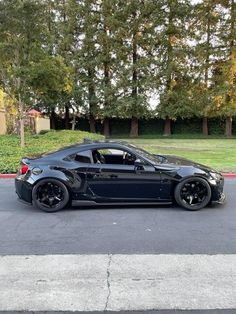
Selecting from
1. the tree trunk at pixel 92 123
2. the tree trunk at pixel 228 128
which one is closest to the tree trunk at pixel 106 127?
the tree trunk at pixel 92 123

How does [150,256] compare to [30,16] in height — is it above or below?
below

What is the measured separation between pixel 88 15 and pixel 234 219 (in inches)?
1384

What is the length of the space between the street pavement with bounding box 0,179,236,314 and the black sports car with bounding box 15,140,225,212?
0.27m

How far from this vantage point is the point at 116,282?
3.91 metres

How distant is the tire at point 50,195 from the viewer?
7.06 meters

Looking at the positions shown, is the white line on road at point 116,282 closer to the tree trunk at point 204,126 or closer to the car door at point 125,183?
the car door at point 125,183

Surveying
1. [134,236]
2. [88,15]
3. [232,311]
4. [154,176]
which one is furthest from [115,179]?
[88,15]

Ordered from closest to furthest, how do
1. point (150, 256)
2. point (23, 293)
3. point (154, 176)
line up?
point (23, 293) < point (150, 256) < point (154, 176)

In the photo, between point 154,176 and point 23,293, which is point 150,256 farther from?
point 154,176

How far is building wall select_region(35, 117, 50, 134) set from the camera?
37819mm

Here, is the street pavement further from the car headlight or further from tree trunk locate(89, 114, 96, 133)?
tree trunk locate(89, 114, 96, 133)

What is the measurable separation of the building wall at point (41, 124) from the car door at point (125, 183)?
101 feet

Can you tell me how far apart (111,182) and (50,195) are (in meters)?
1.19

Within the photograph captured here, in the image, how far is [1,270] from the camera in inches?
168
